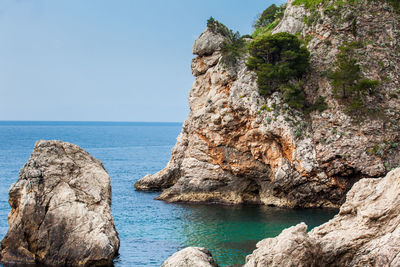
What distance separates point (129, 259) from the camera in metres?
28.7

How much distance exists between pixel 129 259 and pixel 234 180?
2002cm

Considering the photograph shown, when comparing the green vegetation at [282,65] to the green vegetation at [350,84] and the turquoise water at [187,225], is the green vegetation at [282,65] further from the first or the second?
the turquoise water at [187,225]

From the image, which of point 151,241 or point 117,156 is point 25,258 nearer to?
point 151,241

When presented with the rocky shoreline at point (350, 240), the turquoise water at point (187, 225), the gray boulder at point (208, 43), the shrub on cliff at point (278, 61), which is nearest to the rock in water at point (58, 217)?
the turquoise water at point (187, 225)

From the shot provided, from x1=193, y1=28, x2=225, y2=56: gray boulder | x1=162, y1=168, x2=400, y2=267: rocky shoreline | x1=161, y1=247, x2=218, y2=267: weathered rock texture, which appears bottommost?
x1=161, y1=247, x2=218, y2=267: weathered rock texture

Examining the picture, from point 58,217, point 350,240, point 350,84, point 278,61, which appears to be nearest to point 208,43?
point 278,61

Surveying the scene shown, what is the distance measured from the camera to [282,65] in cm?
4416

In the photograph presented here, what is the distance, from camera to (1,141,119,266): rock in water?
26250mm

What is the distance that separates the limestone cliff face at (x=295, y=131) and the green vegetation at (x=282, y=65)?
3.48 feet

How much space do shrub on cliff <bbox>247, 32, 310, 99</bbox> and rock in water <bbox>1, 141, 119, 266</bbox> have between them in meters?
21.7

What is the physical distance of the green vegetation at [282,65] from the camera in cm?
4416

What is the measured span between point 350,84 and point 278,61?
297 inches

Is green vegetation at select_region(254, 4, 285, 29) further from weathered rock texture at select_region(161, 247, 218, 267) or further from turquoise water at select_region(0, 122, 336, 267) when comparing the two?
weathered rock texture at select_region(161, 247, 218, 267)

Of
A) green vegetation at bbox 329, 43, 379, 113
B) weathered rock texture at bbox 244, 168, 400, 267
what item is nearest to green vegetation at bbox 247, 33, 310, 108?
green vegetation at bbox 329, 43, 379, 113
